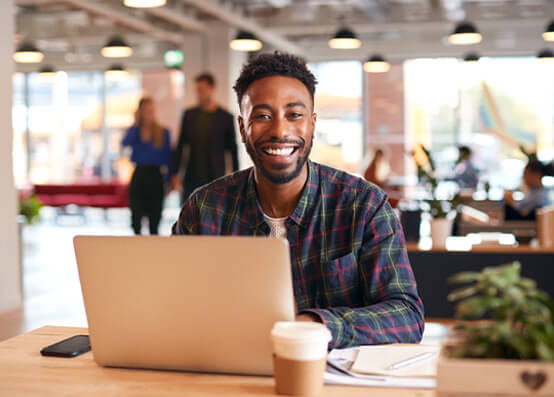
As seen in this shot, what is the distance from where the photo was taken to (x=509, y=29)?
12367 mm

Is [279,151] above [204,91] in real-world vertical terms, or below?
below

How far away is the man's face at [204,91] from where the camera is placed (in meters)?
6.58

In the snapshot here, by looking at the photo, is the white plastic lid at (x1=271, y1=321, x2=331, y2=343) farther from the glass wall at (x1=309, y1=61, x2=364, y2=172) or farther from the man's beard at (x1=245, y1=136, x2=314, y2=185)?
the glass wall at (x1=309, y1=61, x2=364, y2=172)

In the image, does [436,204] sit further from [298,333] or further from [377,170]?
[377,170]

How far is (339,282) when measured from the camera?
1.86 meters

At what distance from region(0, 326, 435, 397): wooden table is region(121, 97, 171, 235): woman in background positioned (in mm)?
5439

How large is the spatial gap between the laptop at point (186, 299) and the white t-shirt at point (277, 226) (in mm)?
660

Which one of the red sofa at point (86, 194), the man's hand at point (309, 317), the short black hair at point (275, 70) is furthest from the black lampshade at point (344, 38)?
the man's hand at point (309, 317)

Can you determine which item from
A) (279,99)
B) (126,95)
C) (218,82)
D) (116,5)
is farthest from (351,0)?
(279,99)

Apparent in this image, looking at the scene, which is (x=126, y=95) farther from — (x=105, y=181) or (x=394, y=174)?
(x=394, y=174)

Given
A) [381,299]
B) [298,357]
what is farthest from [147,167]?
[298,357]

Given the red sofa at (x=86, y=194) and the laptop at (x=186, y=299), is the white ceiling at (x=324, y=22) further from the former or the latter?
the laptop at (x=186, y=299)

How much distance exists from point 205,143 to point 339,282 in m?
4.99

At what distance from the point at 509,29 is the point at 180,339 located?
12181 millimetres
